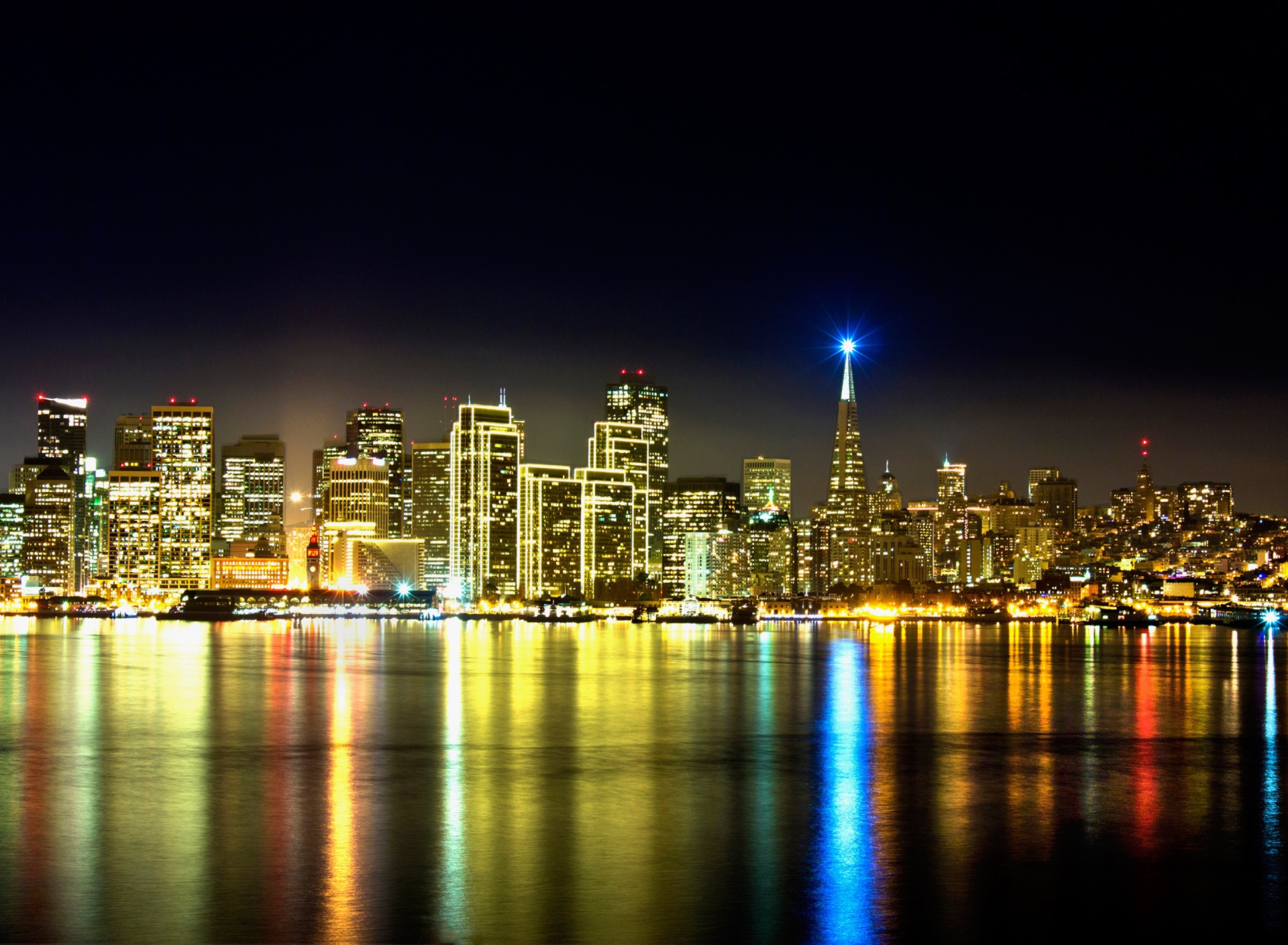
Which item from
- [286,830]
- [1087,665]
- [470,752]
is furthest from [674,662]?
[286,830]

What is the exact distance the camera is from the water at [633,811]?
1986cm

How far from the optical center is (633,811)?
28500 millimetres

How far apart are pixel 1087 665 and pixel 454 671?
3698cm

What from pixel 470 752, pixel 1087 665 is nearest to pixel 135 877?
pixel 470 752

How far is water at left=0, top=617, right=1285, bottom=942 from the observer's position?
19.9 meters

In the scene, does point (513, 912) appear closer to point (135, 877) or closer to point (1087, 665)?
point (135, 877)

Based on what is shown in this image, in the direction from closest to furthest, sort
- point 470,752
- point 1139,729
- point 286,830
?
point 286,830 < point 470,752 < point 1139,729

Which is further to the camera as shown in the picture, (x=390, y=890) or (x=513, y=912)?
(x=390, y=890)

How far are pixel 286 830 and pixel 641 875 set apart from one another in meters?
7.31

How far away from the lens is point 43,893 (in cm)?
2086

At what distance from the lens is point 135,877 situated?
22109 mm

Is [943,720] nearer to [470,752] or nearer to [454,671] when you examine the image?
[470,752]

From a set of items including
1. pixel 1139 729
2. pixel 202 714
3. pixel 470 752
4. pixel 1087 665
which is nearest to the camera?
pixel 470 752

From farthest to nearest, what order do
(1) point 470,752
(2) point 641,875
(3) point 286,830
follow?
(1) point 470,752
(3) point 286,830
(2) point 641,875
